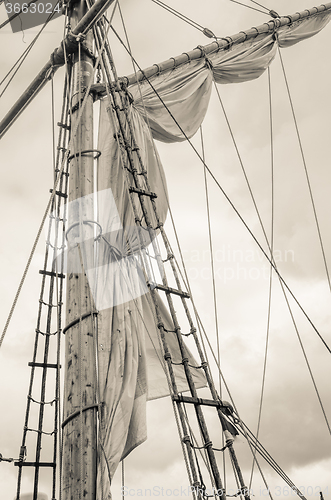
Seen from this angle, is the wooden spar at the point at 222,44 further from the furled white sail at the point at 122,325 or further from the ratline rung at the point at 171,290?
the ratline rung at the point at 171,290

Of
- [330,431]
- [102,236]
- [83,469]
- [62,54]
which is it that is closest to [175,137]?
[62,54]

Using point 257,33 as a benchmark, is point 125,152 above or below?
below

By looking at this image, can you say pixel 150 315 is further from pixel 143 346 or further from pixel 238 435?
pixel 238 435

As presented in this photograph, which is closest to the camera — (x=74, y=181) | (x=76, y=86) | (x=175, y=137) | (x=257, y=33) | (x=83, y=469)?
(x=83, y=469)

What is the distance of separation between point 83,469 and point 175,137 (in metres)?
5.85

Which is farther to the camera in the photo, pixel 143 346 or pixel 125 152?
pixel 125 152

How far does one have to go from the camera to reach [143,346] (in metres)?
4.73

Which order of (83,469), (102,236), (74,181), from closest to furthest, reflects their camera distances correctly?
(83,469) → (74,181) → (102,236)

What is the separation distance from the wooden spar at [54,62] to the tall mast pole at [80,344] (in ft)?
3.19

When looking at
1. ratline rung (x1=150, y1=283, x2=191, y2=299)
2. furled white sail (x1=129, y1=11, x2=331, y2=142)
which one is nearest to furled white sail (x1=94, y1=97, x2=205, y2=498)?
ratline rung (x1=150, y1=283, x2=191, y2=299)

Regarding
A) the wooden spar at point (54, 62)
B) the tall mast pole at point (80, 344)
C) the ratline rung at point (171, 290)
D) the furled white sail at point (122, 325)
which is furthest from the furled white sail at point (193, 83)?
the ratline rung at point (171, 290)

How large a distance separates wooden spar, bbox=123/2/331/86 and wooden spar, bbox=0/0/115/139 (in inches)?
43.8

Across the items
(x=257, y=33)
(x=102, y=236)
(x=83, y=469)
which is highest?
(x=257, y=33)

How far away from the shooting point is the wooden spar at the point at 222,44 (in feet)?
24.6
